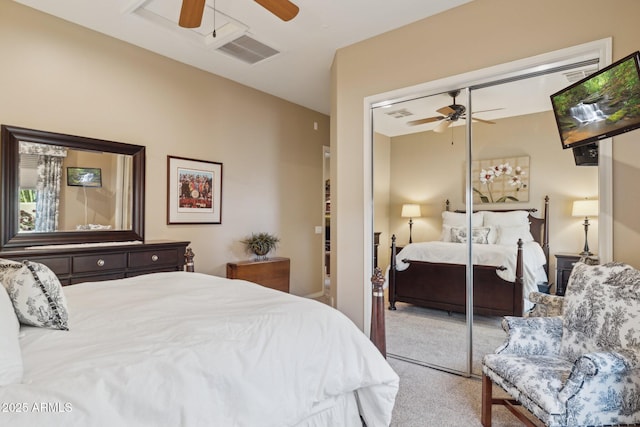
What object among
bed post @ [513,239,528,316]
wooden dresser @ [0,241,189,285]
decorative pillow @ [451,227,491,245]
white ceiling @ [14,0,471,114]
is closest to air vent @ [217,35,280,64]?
white ceiling @ [14,0,471,114]

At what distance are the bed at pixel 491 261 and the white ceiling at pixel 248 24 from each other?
179 centimetres

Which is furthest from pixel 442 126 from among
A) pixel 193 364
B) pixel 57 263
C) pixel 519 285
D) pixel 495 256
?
pixel 57 263

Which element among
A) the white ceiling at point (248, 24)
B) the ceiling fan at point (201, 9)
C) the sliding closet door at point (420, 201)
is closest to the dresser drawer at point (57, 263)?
the ceiling fan at point (201, 9)

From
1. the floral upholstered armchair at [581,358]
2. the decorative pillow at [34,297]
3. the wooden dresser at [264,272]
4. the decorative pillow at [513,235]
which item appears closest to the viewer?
the decorative pillow at [34,297]

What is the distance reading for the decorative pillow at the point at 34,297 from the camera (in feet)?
4.41

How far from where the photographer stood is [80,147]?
3.10 meters

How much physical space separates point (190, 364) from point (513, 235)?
2.61 meters

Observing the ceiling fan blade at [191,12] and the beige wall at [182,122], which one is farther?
the beige wall at [182,122]

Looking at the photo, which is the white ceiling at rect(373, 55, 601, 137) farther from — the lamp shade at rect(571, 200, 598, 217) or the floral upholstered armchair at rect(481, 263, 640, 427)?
the floral upholstered armchair at rect(481, 263, 640, 427)

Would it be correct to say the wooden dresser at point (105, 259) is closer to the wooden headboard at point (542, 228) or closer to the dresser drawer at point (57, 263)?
the dresser drawer at point (57, 263)

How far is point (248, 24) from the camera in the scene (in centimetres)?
313

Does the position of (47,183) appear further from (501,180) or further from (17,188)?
(501,180)

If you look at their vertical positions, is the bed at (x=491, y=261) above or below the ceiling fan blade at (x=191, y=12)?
below

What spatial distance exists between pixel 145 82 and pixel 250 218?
1.93 meters
